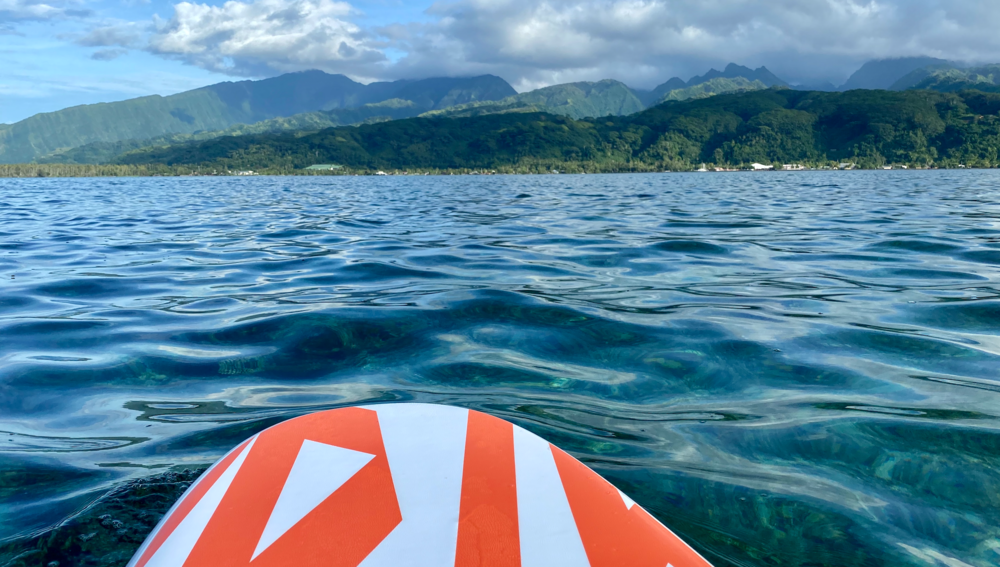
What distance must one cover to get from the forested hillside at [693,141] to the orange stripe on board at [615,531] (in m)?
127

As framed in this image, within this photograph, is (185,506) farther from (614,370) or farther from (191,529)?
(614,370)

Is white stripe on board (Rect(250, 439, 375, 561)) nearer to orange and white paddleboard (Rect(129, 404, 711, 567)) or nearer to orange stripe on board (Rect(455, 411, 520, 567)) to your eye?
orange and white paddleboard (Rect(129, 404, 711, 567))

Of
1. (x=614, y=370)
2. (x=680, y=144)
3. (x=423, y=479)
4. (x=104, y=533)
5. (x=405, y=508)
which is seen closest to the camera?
(x=405, y=508)

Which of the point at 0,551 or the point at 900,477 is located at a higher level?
the point at 0,551

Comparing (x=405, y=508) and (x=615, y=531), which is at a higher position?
(x=405, y=508)

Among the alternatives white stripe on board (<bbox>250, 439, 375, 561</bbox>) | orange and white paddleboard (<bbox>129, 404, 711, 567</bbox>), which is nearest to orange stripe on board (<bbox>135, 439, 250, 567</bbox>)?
orange and white paddleboard (<bbox>129, 404, 711, 567</bbox>)

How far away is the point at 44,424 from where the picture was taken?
128 inches

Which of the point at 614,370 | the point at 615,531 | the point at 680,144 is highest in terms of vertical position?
the point at 680,144

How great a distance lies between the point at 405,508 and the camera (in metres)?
1.48

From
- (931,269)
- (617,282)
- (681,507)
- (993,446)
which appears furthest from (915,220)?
(681,507)

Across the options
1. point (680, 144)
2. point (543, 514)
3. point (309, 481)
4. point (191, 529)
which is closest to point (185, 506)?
point (191, 529)

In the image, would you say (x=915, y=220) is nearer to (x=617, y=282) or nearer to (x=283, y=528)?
(x=617, y=282)

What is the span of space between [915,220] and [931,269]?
24.7ft

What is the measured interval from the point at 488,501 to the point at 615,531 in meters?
0.34
